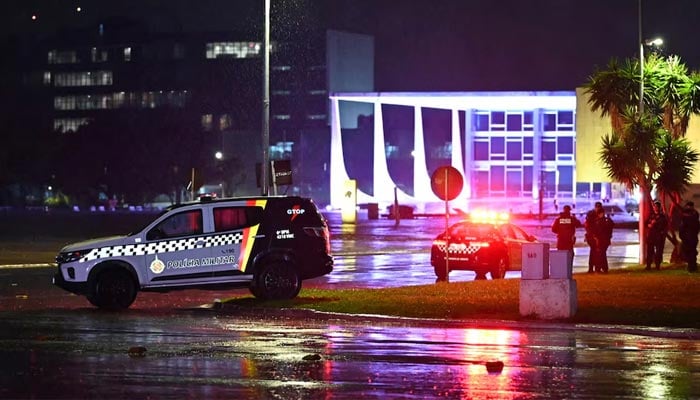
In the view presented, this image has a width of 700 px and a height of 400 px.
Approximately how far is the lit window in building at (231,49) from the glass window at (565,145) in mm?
60027

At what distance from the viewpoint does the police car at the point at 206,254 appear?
19266 millimetres

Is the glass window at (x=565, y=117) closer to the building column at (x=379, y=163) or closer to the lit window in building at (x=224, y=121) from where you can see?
the building column at (x=379, y=163)

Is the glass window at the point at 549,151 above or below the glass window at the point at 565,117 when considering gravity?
below

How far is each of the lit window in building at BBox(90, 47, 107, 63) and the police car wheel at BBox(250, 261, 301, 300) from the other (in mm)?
139910

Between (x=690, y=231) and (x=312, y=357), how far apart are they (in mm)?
14511

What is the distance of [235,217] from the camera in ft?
65.0

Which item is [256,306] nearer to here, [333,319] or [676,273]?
[333,319]

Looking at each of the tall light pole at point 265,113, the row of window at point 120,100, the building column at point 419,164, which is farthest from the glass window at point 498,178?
the tall light pole at point 265,113

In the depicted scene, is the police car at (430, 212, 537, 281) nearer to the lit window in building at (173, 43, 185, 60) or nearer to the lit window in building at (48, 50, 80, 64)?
the lit window in building at (173, 43, 185, 60)

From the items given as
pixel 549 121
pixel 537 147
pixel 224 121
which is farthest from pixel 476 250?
pixel 224 121

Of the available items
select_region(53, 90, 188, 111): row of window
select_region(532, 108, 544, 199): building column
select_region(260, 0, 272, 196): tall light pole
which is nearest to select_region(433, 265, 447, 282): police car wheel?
select_region(260, 0, 272, 196): tall light pole

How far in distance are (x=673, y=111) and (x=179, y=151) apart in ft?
281

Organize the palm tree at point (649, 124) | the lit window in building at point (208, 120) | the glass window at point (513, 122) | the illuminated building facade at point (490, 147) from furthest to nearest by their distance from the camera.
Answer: the lit window in building at point (208, 120), the glass window at point (513, 122), the illuminated building facade at point (490, 147), the palm tree at point (649, 124)

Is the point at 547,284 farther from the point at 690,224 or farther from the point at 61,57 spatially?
the point at 61,57
